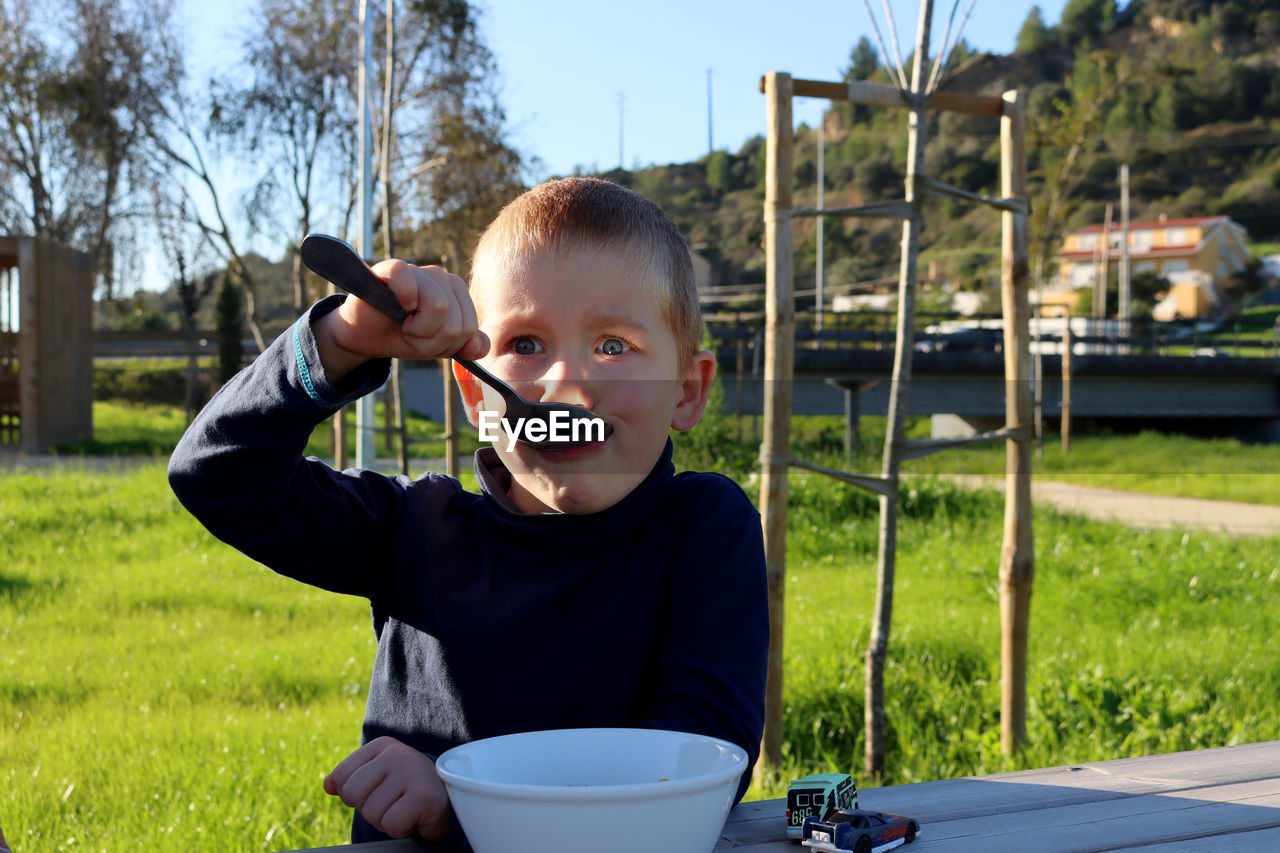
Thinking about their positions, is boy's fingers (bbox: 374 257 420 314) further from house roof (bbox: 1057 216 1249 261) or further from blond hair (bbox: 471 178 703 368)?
house roof (bbox: 1057 216 1249 261)

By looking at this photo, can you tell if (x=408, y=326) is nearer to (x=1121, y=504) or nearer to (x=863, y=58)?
(x=1121, y=504)

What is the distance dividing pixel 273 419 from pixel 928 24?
246 cm

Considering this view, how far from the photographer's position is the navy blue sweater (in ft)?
3.62

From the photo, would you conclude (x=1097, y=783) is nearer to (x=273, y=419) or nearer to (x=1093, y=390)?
(x=273, y=419)

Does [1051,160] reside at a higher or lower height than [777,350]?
higher

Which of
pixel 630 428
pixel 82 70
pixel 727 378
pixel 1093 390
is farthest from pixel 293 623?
pixel 1093 390

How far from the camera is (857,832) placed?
0.92m

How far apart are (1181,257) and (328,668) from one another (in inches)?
2896

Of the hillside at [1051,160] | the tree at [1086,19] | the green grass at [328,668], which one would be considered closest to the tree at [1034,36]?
the tree at [1086,19]

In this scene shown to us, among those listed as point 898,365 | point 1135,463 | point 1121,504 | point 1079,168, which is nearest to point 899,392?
point 898,365

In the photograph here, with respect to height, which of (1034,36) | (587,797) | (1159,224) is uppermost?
(1034,36)

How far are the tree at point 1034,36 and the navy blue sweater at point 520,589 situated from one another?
12358 centimetres

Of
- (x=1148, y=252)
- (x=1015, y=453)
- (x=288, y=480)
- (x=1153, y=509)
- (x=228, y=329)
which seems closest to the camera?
(x=288, y=480)

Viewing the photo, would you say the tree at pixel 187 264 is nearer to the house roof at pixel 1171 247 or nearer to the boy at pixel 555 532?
the boy at pixel 555 532
